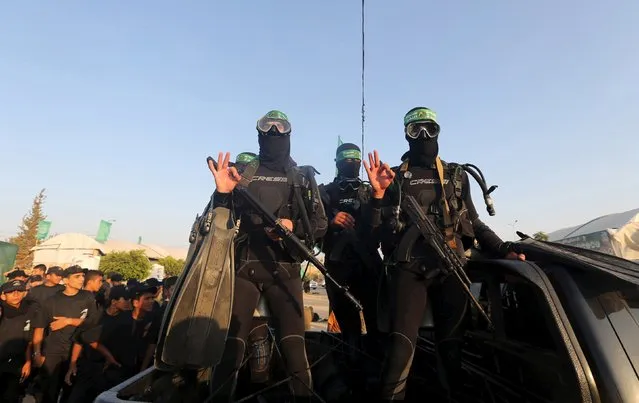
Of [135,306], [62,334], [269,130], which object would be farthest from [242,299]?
[62,334]

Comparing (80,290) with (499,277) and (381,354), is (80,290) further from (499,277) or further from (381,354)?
(499,277)

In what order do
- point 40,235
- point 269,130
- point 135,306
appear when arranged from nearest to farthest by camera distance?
1. point 269,130
2. point 135,306
3. point 40,235

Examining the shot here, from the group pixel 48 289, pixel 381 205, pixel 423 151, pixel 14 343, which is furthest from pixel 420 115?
pixel 48 289

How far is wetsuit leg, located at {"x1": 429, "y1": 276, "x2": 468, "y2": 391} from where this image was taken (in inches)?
104

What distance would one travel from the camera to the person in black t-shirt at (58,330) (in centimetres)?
566

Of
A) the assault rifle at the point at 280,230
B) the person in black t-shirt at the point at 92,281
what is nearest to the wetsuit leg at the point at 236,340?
the assault rifle at the point at 280,230

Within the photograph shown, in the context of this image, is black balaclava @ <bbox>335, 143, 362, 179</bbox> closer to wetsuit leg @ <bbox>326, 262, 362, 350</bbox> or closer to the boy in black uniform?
wetsuit leg @ <bbox>326, 262, 362, 350</bbox>

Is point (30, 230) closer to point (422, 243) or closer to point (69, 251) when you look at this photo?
point (69, 251)

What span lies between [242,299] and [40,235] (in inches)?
1752

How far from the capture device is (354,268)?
4363 mm

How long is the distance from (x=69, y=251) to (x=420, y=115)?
113 ft

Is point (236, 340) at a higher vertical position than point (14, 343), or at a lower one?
higher

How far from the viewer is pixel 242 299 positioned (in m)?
2.85

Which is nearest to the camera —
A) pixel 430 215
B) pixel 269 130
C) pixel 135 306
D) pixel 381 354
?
pixel 430 215
